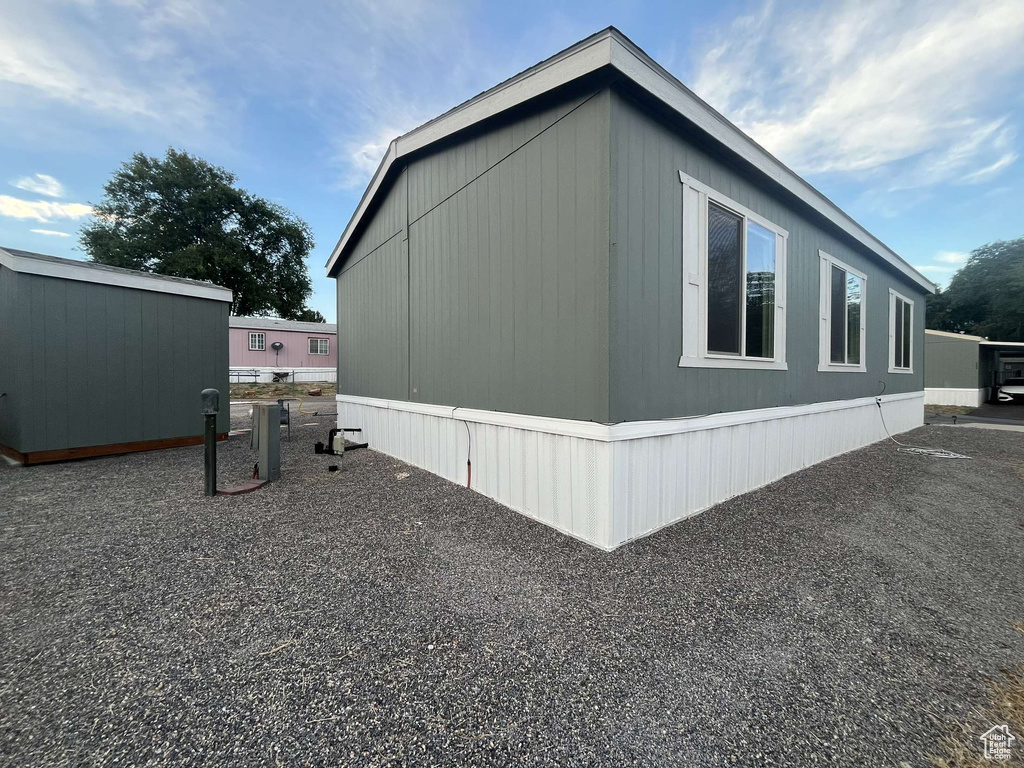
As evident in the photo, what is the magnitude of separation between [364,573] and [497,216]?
10.3ft

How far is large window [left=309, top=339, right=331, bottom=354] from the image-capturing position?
81.7 feet

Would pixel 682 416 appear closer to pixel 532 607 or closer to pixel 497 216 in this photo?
pixel 532 607

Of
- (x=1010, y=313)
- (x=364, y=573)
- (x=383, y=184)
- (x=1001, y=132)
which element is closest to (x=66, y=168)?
(x=383, y=184)

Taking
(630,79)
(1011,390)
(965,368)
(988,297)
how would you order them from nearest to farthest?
1. (630,79)
2. (965,368)
3. (1011,390)
4. (988,297)

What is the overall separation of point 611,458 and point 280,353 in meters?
25.7

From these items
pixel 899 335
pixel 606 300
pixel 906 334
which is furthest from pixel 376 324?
pixel 906 334

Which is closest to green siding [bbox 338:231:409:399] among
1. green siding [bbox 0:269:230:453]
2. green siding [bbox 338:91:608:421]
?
green siding [bbox 338:91:608:421]

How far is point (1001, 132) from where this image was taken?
14.9 metres

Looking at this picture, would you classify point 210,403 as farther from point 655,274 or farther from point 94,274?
point 655,274

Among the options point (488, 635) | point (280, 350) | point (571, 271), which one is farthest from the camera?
point (280, 350)

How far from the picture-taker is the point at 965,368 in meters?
15.0

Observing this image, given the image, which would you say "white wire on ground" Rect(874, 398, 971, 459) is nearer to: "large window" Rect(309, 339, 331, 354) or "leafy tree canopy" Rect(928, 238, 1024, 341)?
"large window" Rect(309, 339, 331, 354)

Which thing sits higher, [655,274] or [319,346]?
[319,346]

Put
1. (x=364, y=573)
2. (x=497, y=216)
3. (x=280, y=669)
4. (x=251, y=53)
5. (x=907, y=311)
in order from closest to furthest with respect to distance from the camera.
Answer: (x=280, y=669)
(x=364, y=573)
(x=497, y=216)
(x=907, y=311)
(x=251, y=53)
